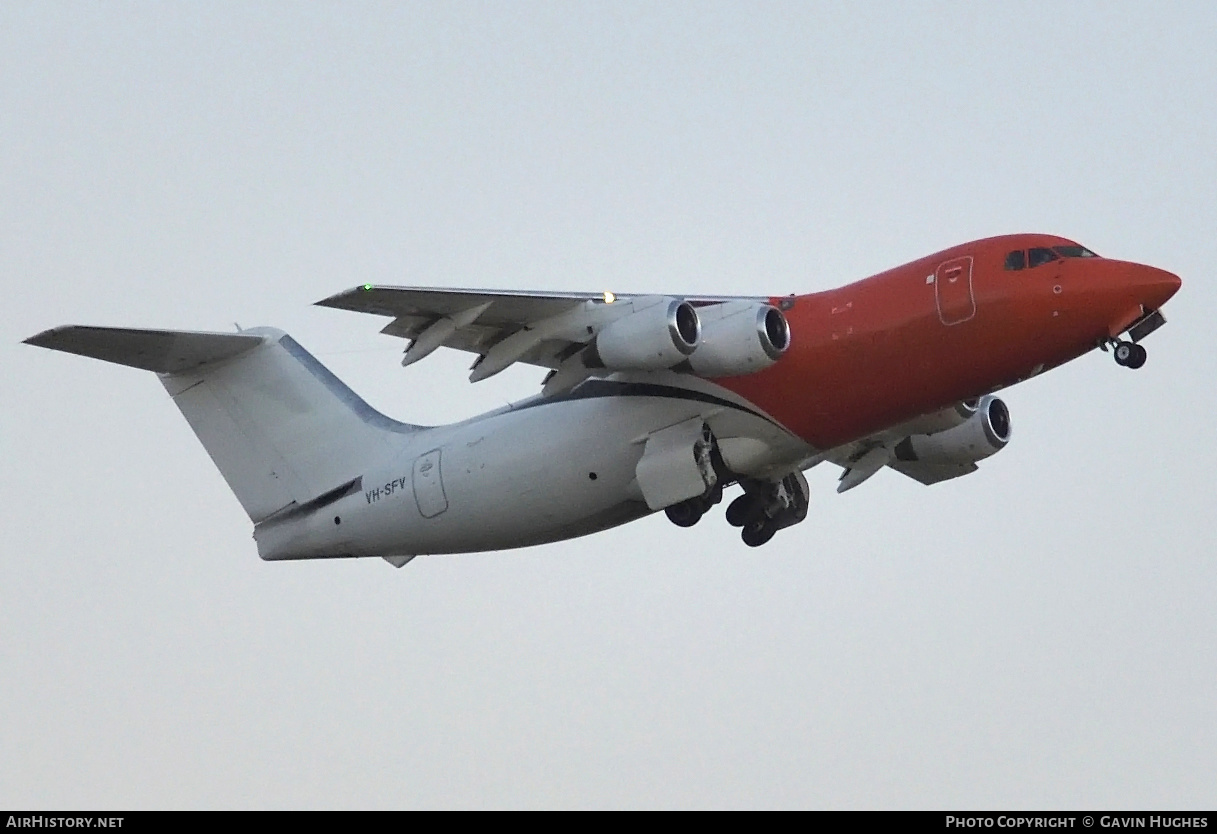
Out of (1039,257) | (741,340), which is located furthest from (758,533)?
(1039,257)

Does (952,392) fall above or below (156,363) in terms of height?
below

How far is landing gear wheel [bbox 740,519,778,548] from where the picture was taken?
18.8 m

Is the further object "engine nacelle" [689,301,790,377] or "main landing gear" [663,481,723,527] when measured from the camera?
"main landing gear" [663,481,723,527]

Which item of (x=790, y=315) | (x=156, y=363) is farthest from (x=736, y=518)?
(x=156, y=363)

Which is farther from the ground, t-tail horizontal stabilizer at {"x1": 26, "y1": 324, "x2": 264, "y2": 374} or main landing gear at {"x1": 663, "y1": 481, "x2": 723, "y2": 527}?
t-tail horizontal stabilizer at {"x1": 26, "y1": 324, "x2": 264, "y2": 374}

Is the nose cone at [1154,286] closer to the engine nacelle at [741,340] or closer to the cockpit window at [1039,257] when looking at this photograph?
the cockpit window at [1039,257]

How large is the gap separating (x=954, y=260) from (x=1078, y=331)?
1.24 m

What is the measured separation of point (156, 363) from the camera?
738 inches

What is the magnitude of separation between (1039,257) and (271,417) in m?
8.00

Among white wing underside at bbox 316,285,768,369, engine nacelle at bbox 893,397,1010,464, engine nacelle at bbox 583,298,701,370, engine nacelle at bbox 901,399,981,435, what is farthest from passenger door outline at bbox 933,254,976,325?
engine nacelle at bbox 893,397,1010,464

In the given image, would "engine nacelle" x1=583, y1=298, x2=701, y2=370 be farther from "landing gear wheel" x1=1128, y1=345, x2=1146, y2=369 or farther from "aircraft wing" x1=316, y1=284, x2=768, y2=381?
"landing gear wheel" x1=1128, y1=345, x2=1146, y2=369

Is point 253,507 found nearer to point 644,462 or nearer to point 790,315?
point 644,462

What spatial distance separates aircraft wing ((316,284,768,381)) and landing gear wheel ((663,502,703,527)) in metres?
1.76

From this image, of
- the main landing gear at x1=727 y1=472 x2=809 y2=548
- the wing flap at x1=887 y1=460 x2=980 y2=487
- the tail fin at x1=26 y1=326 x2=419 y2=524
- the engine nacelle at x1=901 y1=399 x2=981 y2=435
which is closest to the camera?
the engine nacelle at x1=901 y1=399 x2=981 y2=435
